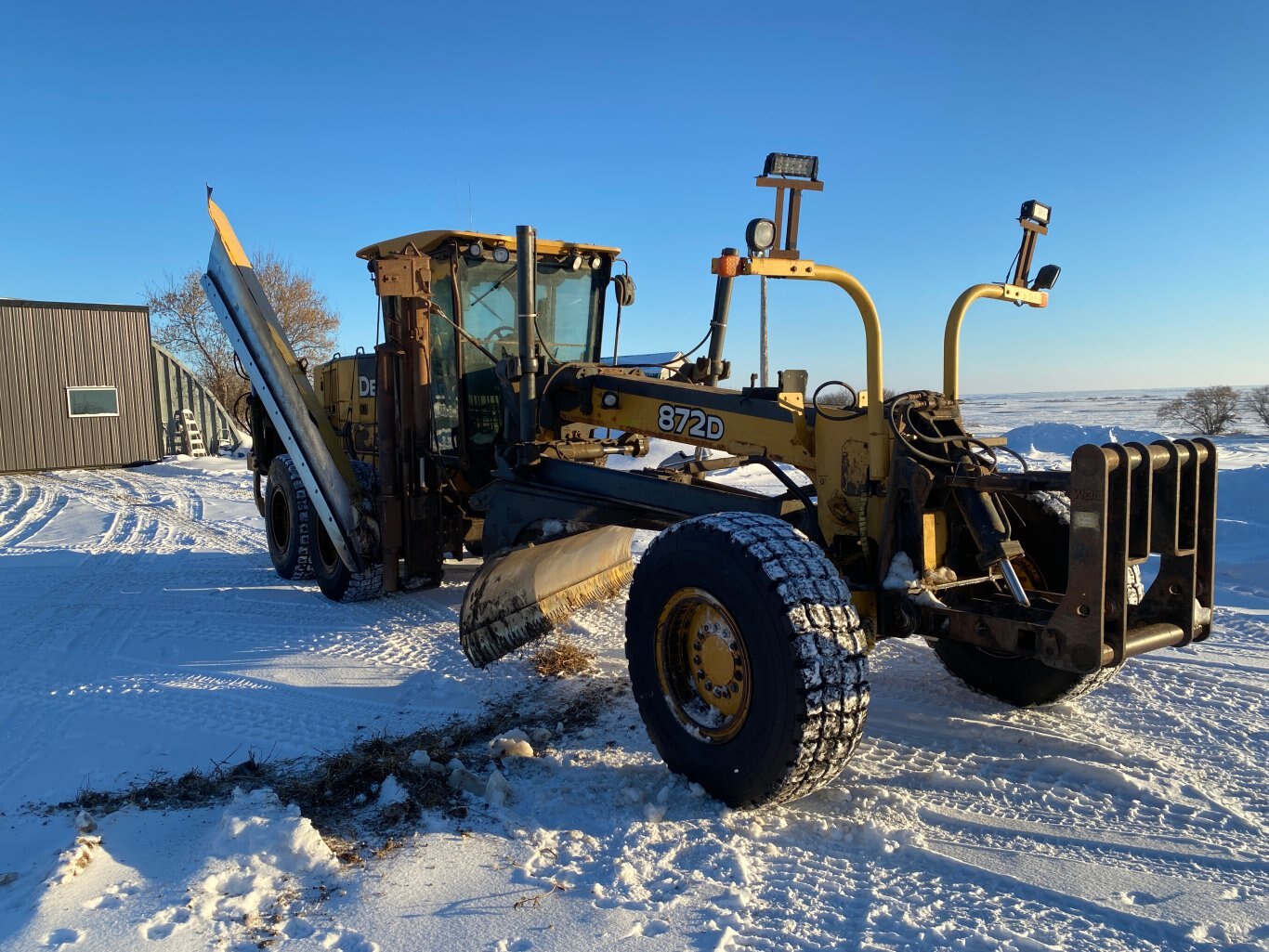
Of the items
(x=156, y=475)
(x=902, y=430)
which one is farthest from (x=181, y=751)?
(x=156, y=475)

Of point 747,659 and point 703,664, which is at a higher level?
point 747,659

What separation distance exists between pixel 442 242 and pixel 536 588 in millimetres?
2624

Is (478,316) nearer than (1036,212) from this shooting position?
No

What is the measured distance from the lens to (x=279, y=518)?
8.36 m

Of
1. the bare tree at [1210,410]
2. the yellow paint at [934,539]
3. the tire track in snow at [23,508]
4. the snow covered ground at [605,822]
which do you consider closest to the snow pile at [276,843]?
the snow covered ground at [605,822]

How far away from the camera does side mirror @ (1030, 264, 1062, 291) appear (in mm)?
4348

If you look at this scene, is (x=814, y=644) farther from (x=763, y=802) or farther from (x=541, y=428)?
(x=541, y=428)

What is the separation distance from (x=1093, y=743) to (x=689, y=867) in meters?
2.15

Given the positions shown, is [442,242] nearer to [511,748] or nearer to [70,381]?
[511,748]

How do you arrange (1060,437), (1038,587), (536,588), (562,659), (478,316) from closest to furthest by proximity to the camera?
1. (1038,587)
2. (562,659)
3. (536,588)
4. (478,316)
5. (1060,437)

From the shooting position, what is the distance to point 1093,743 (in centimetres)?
408

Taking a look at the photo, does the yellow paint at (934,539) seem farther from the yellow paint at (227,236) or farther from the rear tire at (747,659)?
the yellow paint at (227,236)

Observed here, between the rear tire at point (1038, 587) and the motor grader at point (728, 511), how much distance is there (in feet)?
0.04

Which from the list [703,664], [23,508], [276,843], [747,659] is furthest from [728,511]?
[23,508]
